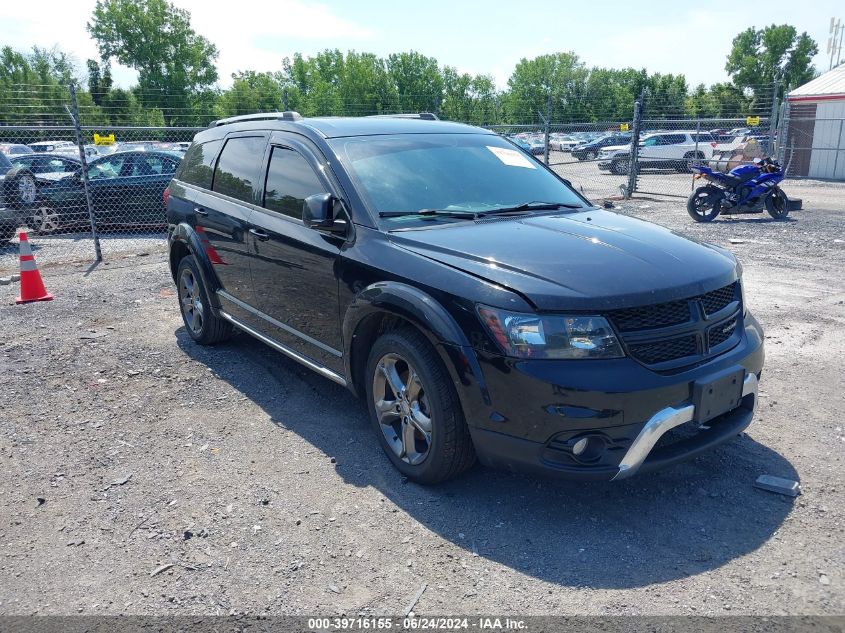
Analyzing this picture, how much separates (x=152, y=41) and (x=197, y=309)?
81081mm

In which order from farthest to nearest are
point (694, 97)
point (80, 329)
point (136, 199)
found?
point (694, 97) → point (136, 199) → point (80, 329)

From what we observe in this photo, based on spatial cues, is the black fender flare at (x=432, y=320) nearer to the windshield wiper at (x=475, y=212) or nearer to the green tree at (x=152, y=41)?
the windshield wiper at (x=475, y=212)

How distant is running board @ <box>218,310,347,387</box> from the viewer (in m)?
4.16

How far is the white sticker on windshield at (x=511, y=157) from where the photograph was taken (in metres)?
4.67

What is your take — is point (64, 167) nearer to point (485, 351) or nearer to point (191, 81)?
point (485, 351)

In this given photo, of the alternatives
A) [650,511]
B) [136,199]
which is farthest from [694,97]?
[650,511]

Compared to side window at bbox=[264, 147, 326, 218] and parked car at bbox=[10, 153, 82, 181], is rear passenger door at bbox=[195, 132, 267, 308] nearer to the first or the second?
side window at bbox=[264, 147, 326, 218]

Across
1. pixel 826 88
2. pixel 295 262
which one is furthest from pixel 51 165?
pixel 826 88

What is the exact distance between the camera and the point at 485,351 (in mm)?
3064

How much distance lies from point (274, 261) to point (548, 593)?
2769mm

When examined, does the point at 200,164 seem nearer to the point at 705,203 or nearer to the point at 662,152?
the point at 705,203

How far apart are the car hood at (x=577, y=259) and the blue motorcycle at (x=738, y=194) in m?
10.2

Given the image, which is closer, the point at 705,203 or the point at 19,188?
the point at 19,188

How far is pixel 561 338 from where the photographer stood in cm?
299
